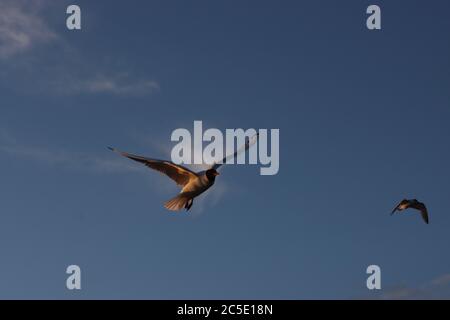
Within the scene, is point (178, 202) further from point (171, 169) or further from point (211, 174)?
point (211, 174)

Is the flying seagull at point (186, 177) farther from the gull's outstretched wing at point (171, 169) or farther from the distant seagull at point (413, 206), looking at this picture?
the distant seagull at point (413, 206)

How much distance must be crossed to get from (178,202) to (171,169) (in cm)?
146

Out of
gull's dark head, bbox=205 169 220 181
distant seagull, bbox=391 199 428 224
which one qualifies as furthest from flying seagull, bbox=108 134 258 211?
distant seagull, bbox=391 199 428 224

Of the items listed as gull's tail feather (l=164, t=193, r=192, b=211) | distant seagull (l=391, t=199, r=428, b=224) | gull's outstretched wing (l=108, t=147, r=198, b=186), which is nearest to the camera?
gull's outstretched wing (l=108, t=147, r=198, b=186)

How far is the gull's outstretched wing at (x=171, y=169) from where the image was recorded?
29750 mm

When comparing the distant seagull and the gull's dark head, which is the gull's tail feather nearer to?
the gull's dark head

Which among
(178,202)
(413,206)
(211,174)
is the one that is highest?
(413,206)

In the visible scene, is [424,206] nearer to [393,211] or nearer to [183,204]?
[393,211]

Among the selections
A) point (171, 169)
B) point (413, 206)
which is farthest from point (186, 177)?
point (413, 206)

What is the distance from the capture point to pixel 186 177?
31359mm

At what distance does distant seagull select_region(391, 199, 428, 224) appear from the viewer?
4412cm
